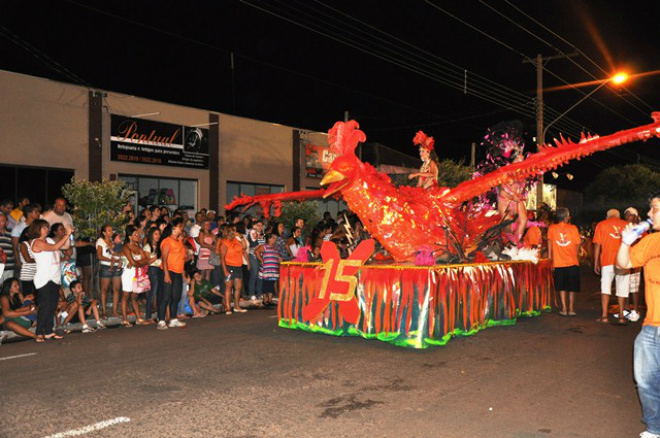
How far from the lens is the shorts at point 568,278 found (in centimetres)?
1002

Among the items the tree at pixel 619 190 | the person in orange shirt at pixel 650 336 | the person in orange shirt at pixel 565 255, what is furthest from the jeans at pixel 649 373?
the tree at pixel 619 190

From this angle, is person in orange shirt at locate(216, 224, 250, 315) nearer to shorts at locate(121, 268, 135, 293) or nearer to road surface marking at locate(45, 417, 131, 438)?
shorts at locate(121, 268, 135, 293)

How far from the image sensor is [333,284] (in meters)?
8.05

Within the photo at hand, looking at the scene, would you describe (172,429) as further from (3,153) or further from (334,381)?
(3,153)

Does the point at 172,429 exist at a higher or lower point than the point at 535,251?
lower

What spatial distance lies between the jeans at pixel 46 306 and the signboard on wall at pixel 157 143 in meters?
12.4

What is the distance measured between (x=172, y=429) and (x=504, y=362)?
12.6 ft

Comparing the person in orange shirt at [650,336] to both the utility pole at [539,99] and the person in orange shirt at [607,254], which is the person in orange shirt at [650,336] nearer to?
the person in orange shirt at [607,254]

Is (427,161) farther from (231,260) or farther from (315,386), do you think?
(315,386)

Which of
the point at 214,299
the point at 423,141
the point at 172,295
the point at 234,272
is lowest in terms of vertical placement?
the point at 214,299

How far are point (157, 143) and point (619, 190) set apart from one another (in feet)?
133

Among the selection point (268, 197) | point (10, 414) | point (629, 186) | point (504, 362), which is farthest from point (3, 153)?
point (629, 186)

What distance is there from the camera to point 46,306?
26.5ft

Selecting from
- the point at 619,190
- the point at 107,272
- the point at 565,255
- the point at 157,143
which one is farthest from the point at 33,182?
the point at 619,190
